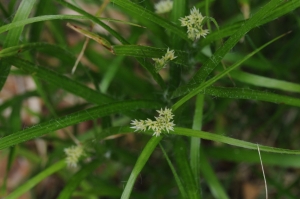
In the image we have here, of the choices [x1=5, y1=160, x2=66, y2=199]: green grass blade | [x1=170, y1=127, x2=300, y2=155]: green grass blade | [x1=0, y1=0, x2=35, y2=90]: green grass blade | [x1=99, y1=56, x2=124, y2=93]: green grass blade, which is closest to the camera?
[x1=170, y1=127, x2=300, y2=155]: green grass blade

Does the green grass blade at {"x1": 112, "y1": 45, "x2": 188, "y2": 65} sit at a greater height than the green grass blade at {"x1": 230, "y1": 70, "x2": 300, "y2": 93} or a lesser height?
lesser

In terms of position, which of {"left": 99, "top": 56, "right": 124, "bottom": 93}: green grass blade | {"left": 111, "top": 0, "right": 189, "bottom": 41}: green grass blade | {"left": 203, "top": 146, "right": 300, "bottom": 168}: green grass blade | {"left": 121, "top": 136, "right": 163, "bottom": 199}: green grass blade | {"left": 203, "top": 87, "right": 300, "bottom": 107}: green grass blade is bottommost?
{"left": 121, "top": 136, "right": 163, "bottom": 199}: green grass blade

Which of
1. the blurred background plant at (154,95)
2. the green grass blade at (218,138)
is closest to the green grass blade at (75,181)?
the blurred background plant at (154,95)

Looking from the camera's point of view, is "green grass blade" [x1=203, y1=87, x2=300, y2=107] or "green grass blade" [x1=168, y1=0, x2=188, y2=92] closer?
"green grass blade" [x1=203, y1=87, x2=300, y2=107]

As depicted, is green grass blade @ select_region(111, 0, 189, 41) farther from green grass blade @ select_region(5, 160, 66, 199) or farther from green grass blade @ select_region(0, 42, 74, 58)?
green grass blade @ select_region(5, 160, 66, 199)

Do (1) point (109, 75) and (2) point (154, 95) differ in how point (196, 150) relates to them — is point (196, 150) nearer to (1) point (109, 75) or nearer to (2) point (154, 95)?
(2) point (154, 95)

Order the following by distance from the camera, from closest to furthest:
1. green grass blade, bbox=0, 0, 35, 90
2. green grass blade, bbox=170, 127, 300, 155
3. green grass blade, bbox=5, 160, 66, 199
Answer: green grass blade, bbox=170, 127, 300, 155 → green grass blade, bbox=0, 0, 35, 90 → green grass blade, bbox=5, 160, 66, 199

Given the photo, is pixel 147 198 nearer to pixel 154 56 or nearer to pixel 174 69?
pixel 174 69

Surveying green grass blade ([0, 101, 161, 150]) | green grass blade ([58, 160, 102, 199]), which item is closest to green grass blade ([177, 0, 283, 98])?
green grass blade ([0, 101, 161, 150])

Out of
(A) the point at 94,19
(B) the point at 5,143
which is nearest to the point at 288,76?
(A) the point at 94,19
